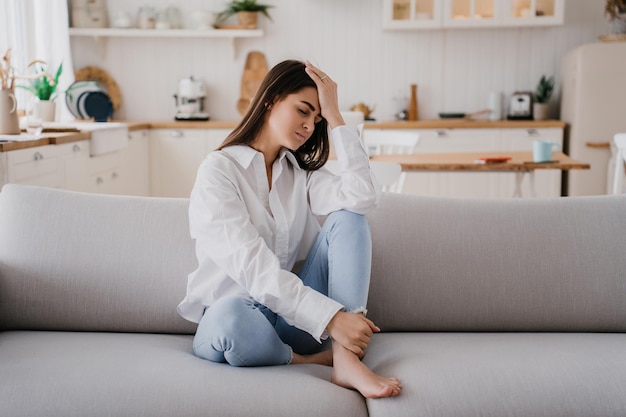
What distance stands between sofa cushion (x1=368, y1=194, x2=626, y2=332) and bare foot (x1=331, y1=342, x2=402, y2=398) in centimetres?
37

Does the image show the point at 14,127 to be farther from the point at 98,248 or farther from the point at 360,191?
the point at 360,191

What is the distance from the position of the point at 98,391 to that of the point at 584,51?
4546mm

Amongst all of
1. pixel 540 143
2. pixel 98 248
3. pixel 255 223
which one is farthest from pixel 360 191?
pixel 540 143

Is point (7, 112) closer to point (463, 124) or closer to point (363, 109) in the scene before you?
point (363, 109)

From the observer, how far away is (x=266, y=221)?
1914 millimetres

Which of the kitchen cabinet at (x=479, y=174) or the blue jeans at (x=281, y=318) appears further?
the kitchen cabinet at (x=479, y=174)

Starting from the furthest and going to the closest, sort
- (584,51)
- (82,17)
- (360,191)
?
1. (82,17)
2. (584,51)
3. (360,191)

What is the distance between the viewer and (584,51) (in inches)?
204

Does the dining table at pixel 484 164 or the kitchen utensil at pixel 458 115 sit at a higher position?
the kitchen utensil at pixel 458 115

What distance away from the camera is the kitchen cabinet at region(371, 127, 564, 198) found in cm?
545

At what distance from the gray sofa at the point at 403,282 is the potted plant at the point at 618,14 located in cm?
371

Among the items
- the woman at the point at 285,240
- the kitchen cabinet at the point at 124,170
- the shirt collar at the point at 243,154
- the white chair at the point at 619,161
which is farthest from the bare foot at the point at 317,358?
the kitchen cabinet at the point at 124,170

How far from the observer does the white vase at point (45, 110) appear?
4.66 metres

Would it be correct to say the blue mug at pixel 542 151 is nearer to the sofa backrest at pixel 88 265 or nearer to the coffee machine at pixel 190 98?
the sofa backrest at pixel 88 265
